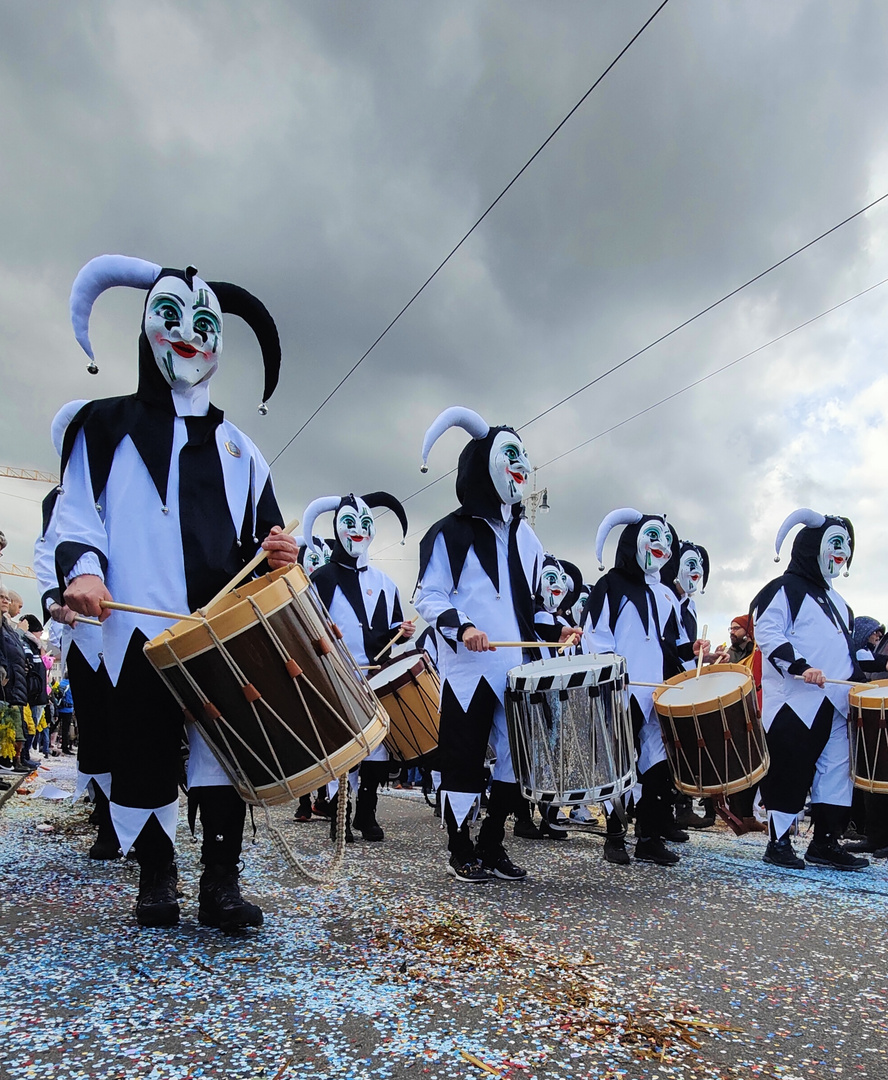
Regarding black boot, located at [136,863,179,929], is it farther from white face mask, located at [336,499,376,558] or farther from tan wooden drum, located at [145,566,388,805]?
white face mask, located at [336,499,376,558]

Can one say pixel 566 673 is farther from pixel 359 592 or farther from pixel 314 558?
pixel 314 558

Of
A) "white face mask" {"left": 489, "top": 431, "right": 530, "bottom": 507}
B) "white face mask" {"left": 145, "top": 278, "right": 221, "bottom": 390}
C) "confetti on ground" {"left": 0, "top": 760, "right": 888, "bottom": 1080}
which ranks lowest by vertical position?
"confetti on ground" {"left": 0, "top": 760, "right": 888, "bottom": 1080}

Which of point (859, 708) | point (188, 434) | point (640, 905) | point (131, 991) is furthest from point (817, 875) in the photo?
point (188, 434)

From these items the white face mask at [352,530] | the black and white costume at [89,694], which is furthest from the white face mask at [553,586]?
the black and white costume at [89,694]

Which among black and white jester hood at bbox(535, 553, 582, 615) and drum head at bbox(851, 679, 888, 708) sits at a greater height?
black and white jester hood at bbox(535, 553, 582, 615)

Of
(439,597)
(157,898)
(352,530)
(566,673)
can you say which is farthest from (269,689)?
(352,530)

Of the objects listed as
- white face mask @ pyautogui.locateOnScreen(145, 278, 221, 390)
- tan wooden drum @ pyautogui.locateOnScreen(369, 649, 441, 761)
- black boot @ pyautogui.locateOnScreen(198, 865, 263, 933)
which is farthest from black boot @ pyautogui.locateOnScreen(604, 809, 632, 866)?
white face mask @ pyautogui.locateOnScreen(145, 278, 221, 390)

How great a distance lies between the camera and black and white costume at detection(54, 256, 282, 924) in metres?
2.62

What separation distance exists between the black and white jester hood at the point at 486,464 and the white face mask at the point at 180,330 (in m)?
1.51

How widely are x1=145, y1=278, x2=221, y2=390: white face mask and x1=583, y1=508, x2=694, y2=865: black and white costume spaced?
3.00 m

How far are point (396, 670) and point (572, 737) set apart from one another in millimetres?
1944

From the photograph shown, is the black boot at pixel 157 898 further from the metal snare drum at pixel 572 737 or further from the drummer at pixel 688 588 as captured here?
the drummer at pixel 688 588

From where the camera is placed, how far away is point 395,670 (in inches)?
206

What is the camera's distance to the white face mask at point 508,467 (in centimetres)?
418
